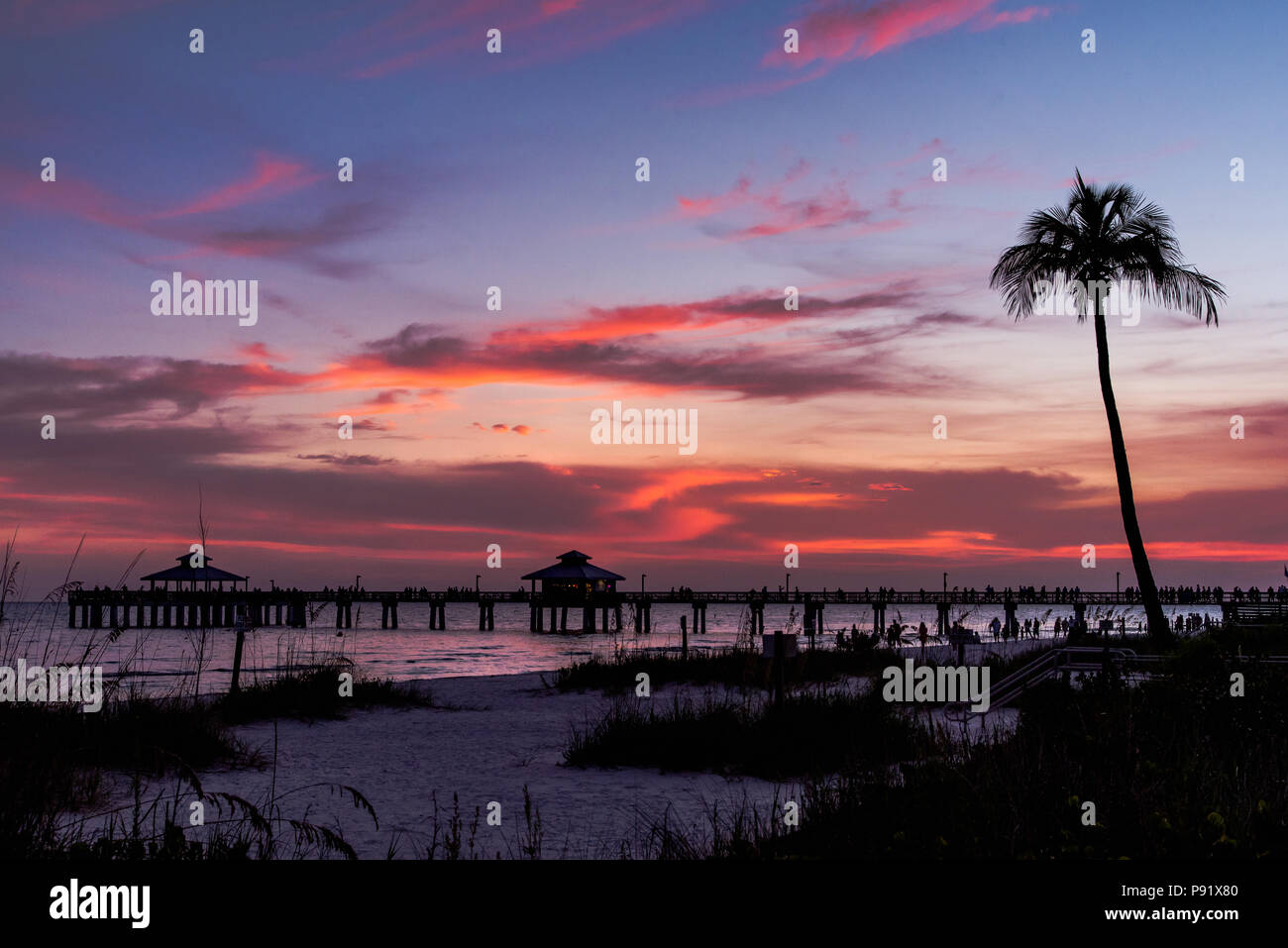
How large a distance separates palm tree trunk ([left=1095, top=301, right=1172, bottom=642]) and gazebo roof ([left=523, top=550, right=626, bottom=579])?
51.3m

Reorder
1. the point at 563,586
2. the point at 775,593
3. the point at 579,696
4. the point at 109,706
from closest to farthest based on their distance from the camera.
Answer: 1. the point at 109,706
2. the point at 579,696
3. the point at 563,586
4. the point at 775,593

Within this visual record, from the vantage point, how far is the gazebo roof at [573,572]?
75188 mm

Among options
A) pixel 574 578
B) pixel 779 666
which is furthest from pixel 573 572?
pixel 779 666

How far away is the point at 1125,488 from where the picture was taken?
26484 millimetres

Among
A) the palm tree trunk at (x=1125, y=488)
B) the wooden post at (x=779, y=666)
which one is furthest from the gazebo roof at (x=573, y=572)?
the wooden post at (x=779, y=666)

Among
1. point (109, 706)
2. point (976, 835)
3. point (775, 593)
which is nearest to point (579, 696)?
point (109, 706)

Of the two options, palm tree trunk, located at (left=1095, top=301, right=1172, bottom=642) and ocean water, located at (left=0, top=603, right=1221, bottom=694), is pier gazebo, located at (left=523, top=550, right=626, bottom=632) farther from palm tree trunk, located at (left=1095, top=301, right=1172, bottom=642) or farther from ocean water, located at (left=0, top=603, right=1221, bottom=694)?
palm tree trunk, located at (left=1095, top=301, right=1172, bottom=642)

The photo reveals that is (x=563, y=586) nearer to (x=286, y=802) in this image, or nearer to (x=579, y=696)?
(x=579, y=696)

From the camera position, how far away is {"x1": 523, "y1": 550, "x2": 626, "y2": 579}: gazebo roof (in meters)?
75.2

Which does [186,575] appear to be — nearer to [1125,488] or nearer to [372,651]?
[372,651]
